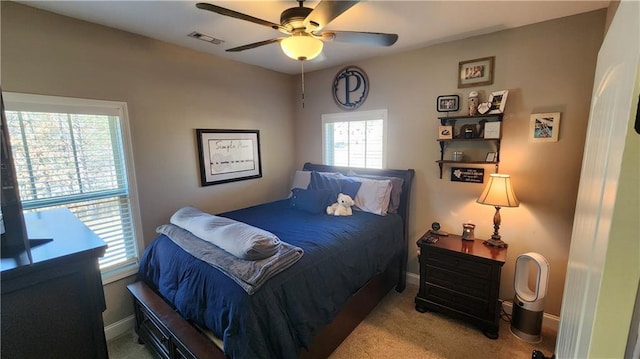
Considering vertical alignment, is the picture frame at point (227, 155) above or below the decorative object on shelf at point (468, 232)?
above

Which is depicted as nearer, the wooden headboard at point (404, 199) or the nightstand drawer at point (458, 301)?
the nightstand drawer at point (458, 301)

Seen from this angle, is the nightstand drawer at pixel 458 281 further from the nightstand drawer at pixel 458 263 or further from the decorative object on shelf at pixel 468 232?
the decorative object on shelf at pixel 468 232

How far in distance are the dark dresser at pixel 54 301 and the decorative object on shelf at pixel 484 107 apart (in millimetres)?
2751

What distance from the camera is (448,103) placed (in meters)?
2.57

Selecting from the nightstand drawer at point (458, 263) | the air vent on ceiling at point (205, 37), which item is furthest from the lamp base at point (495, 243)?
the air vent on ceiling at point (205, 37)

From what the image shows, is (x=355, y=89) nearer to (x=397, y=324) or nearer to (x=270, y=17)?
(x=270, y=17)

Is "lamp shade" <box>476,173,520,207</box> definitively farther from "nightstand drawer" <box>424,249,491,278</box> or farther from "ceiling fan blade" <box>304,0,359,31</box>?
"ceiling fan blade" <box>304,0,359,31</box>

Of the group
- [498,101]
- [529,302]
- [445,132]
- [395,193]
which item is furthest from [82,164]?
[529,302]

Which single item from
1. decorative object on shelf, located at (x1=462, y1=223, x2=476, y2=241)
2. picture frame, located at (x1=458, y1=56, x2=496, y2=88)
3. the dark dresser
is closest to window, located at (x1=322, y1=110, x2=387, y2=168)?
picture frame, located at (x1=458, y1=56, x2=496, y2=88)

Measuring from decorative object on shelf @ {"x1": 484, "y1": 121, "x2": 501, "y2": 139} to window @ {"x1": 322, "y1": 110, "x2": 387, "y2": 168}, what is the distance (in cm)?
102

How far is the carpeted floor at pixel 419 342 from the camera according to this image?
2035mm

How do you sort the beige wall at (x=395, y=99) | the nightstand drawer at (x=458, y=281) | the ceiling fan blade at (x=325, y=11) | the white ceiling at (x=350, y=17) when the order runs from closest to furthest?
the ceiling fan blade at (x=325, y=11), the white ceiling at (x=350, y=17), the beige wall at (x=395, y=99), the nightstand drawer at (x=458, y=281)

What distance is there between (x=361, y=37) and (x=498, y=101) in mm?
1390

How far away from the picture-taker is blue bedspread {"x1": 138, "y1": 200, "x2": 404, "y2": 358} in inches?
56.2
